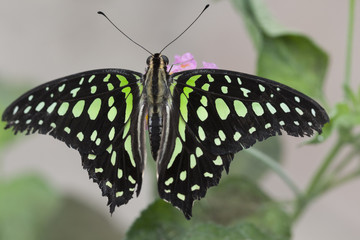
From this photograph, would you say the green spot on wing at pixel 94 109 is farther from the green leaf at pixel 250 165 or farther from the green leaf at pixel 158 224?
the green leaf at pixel 250 165

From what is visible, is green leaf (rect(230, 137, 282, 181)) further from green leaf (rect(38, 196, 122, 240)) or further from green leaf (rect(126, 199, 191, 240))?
green leaf (rect(38, 196, 122, 240))

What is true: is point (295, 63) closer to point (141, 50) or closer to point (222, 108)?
point (222, 108)

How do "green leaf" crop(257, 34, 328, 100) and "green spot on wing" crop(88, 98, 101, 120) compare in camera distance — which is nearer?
"green spot on wing" crop(88, 98, 101, 120)

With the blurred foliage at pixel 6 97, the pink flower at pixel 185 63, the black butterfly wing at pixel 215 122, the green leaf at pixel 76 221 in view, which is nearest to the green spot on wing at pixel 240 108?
the black butterfly wing at pixel 215 122

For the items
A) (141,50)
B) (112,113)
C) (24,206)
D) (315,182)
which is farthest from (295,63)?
(141,50)

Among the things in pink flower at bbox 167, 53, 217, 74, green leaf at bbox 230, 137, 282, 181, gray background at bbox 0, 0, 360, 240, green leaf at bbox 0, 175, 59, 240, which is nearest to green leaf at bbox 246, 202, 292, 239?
green leaf at bbox 230, 137, 282, 181
